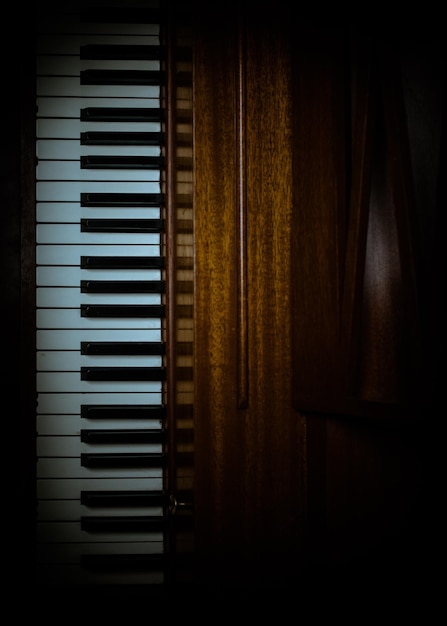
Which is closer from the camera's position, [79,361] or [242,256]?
[242,256]

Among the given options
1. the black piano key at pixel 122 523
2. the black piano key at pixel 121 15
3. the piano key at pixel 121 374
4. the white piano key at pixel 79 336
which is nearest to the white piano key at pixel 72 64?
the black piano key at pixel 121 15

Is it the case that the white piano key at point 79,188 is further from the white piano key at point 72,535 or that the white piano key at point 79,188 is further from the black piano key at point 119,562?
the black piano key at point 119,562

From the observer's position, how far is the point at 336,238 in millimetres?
1525

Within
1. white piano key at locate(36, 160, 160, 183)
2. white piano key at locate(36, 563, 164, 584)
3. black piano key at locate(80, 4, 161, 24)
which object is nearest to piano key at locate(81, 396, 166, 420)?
white piano key at locate(36, 563, 164, 584)

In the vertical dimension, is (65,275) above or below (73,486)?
above

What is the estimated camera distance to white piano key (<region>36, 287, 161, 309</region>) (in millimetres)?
1915

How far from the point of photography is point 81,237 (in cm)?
192

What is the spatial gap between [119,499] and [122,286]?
730 mm

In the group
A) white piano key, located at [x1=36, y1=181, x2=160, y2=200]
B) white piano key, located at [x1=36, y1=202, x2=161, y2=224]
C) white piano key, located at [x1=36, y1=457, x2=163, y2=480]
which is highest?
white piano key, located at [x1=36, y1=181, x2=160, y2=200]

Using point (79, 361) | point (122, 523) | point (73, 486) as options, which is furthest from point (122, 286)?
point (122, 523)

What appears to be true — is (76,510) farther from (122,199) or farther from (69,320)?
(122,199)

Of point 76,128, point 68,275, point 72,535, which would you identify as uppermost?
point 76,128

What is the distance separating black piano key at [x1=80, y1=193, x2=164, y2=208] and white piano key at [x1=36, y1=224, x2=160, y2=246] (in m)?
0.10

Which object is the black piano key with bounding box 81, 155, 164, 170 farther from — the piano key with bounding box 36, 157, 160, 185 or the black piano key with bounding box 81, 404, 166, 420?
the black piano key with bounding box 81, 404, 166, 420
